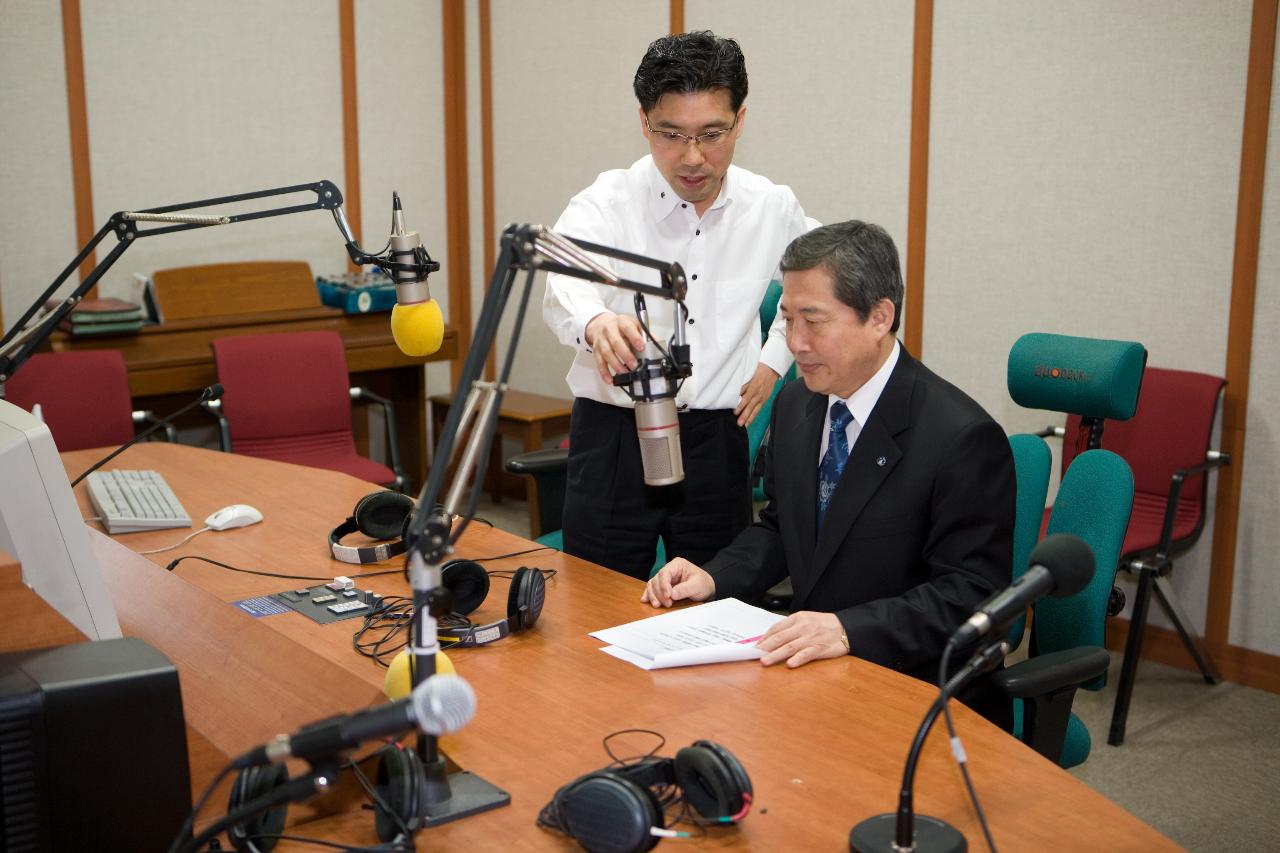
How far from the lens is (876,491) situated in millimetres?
2242

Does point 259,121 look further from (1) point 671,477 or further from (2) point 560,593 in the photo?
(1) point 671,477

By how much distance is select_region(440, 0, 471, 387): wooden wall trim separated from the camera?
6.28 meters

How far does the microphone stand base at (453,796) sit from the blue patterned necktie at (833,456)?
967 mm

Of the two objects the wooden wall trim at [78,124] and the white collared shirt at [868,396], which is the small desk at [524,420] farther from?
the white collared shirt at [868,396]

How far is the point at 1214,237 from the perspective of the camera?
3838mm

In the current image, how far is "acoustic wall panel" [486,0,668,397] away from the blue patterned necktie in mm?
3464

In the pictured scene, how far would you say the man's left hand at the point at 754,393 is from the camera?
2836mm

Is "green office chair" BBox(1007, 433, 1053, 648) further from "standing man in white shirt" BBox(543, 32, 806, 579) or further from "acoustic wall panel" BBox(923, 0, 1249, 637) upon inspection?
"acoustic wall panel" BBox(923, 0, 1249, 637)

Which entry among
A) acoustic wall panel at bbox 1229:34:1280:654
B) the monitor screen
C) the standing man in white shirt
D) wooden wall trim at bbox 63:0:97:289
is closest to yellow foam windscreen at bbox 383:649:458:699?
the monitor screen

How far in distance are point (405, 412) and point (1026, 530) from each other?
3954mm

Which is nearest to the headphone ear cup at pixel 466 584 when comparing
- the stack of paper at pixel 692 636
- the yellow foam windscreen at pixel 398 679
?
the stack of paper at pixel 692 636

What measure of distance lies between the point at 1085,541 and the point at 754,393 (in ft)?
2.99

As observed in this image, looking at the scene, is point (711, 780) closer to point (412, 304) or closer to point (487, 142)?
point (412, 304)

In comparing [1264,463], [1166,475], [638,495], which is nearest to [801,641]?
[638,495]
